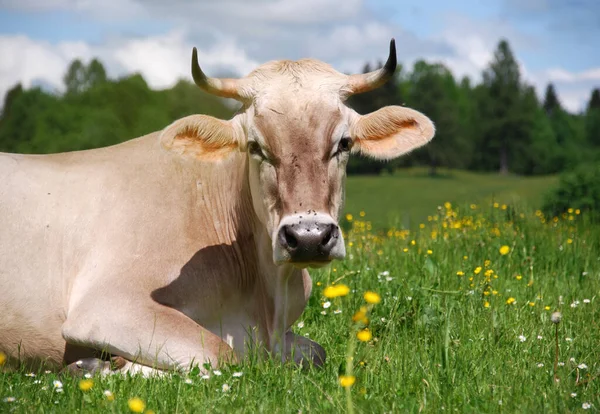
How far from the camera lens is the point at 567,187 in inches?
695

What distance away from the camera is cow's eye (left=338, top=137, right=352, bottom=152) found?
5.78 meters

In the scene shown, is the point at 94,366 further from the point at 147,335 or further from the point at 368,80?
the point at 368,80

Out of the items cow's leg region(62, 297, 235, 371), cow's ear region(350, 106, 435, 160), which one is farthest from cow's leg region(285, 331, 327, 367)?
cow's ear region(350, 106, 435, 160)

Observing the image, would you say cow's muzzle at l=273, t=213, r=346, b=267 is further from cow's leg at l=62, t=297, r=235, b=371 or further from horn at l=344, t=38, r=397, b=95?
horn at l=344, t=38, r=397, b=95

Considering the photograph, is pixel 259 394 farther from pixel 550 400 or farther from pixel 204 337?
pixel 550 400

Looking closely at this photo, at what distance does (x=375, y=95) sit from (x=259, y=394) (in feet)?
282

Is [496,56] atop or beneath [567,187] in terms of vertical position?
atop

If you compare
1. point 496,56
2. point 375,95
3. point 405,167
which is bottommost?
point 405,167

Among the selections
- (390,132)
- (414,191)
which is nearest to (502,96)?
(414,191)

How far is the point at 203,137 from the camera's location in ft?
20.2

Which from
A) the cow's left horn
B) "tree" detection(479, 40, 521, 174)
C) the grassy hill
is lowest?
the grassy hill

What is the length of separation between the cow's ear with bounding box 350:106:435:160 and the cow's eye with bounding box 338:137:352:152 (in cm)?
23

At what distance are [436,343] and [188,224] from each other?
2176mm

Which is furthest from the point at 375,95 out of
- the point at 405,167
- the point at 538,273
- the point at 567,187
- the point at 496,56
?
the point at 538,273
